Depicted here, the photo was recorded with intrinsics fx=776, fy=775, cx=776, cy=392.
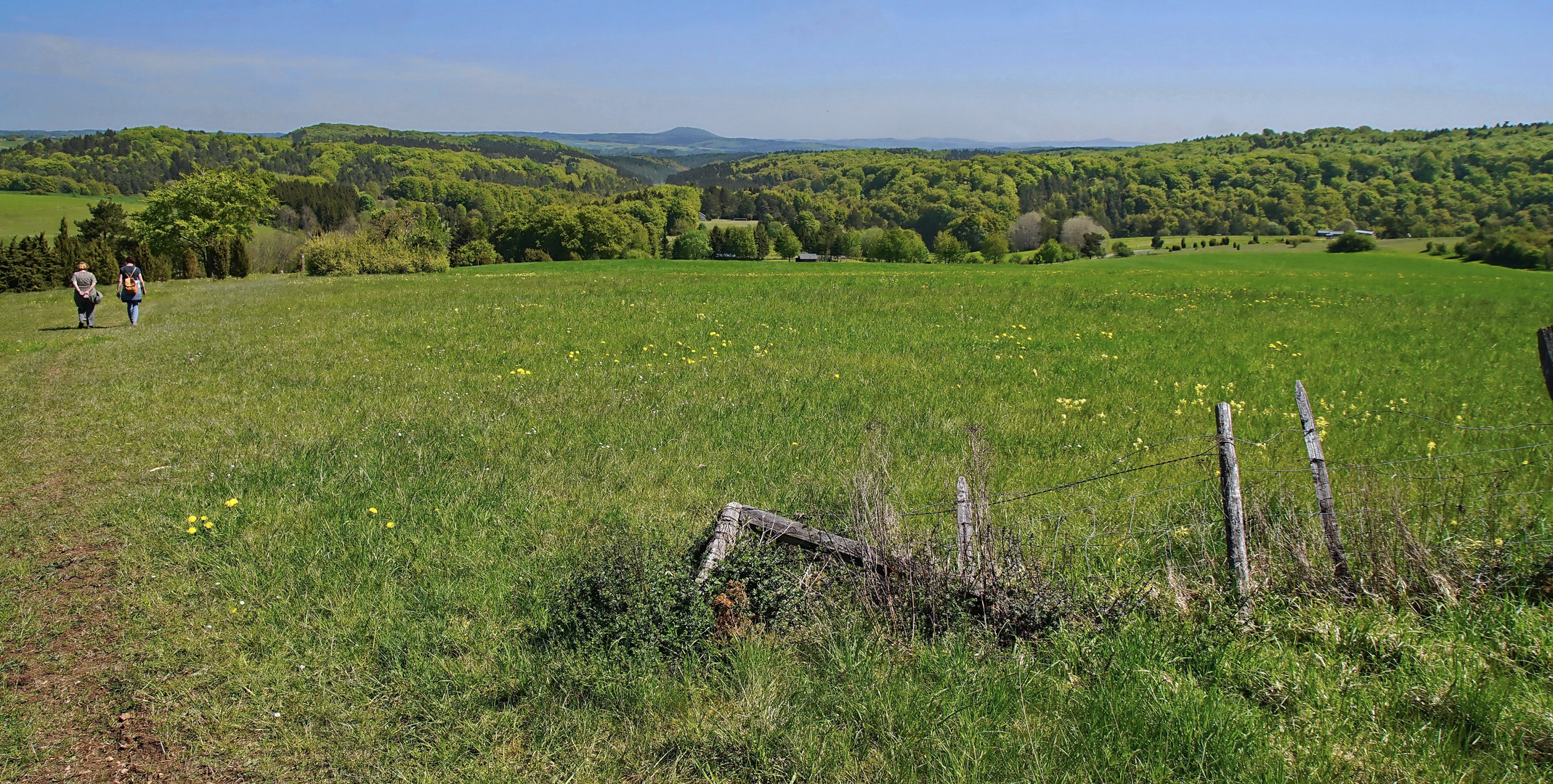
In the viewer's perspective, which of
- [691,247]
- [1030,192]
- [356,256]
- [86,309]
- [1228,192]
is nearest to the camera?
Answer: [86,309]

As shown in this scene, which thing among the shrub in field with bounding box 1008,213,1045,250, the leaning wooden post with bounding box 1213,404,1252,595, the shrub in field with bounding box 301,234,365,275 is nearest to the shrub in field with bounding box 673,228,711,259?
the shrub in field with bounding box 1008,213,1045,250

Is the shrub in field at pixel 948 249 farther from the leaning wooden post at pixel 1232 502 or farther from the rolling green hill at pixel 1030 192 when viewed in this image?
the leaning wooden post at pixel 1232 502

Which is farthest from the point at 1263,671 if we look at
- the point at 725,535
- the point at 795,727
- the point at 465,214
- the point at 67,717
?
the point at 465,214

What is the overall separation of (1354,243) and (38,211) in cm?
15130

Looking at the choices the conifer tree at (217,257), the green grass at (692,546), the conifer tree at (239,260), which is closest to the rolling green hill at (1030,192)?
the conifer tree at (217,257)

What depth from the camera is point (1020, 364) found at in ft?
44.8

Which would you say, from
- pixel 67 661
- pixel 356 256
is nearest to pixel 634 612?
pixel 67 661

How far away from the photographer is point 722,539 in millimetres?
5234

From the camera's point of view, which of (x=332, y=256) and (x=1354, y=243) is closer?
(x=332, y=256)

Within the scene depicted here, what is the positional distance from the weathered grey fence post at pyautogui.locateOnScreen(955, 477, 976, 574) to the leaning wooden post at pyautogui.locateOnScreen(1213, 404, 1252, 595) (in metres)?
1.48

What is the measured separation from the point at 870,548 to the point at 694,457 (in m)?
3.79

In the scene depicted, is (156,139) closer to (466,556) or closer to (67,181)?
(67,181)

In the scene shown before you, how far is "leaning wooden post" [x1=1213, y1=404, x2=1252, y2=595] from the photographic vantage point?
4590mm

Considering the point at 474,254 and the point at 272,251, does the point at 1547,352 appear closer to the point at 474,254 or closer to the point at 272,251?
the point at 272,251
